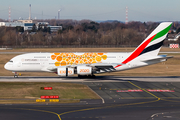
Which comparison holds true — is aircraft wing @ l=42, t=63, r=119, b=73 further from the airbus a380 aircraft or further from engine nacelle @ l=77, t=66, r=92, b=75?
engine nacelle @ l=77, t=66, r=92, b=75

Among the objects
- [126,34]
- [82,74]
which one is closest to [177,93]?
[82,74]

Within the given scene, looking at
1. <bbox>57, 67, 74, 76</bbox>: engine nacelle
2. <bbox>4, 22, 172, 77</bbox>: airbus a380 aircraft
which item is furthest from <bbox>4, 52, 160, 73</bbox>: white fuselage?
<bbox>57, 67, 74, 76</bbox>: engine nacelle

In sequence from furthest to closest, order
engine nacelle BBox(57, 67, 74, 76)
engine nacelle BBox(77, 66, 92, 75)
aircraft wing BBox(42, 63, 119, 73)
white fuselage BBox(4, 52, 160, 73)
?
white fuselage BBox(4, 52, 160, 73) < aircraft wing BBox(42, 63, 119, 73) < engine nacelle BBox(77, 66, 92, 75) < engine nacelle BBox(57, 67, 74, 76)

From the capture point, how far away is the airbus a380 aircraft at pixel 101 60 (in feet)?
173

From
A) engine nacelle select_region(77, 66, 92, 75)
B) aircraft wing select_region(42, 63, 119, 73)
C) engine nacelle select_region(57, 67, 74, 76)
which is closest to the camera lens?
engine nacelle select_region(57, 67, 74, 76)

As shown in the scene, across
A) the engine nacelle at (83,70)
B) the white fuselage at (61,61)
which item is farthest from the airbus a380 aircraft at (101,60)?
the engine nacelle at (83,70)

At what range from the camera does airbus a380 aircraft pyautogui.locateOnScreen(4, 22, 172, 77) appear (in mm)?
52872

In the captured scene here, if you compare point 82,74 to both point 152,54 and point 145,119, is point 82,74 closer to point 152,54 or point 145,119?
point 152,54

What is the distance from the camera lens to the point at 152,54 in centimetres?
5353

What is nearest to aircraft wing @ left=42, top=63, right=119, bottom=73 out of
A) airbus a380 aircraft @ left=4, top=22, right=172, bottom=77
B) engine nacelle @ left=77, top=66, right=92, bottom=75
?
airbus a380 aircraft @ left=4, top=22, right=172, bottom=77

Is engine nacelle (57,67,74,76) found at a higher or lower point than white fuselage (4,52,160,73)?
lower

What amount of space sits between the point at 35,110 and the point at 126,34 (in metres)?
173

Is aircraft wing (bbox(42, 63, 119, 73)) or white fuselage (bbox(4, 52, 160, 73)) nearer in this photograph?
aircraft wing (bbox(42, 63, 119, 73))

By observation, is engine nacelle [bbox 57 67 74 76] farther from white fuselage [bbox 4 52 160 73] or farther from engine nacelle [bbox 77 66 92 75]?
white fuselage [bbox 4 52 160 73]
